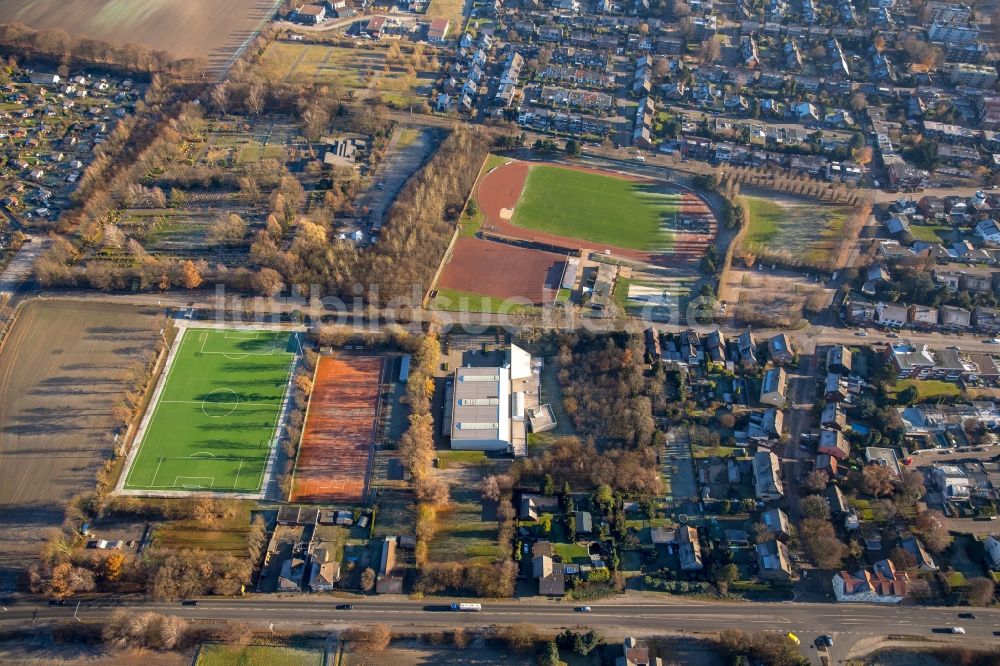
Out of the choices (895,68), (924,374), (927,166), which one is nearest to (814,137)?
(927,166)

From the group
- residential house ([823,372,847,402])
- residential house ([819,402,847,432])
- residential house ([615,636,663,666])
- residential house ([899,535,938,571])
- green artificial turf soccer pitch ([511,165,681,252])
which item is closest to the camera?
residential house ([615,636,663,666])

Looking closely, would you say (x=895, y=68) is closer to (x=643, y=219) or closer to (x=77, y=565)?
(x=643, y=219)

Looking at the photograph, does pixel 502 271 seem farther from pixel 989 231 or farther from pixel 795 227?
pixel 989 231

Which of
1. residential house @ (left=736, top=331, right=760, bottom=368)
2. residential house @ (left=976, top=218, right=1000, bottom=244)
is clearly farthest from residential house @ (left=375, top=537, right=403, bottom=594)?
residential house @ (left=976, top=218, right=1000, bottom=244)

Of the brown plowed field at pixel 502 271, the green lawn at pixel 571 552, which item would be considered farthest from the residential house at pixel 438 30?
the green lawn at pixel 571 552

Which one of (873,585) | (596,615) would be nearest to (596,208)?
(596,615)

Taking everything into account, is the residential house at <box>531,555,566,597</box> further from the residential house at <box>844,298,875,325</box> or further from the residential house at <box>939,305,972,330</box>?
the residential house at <box>939,305,972,330</box>
